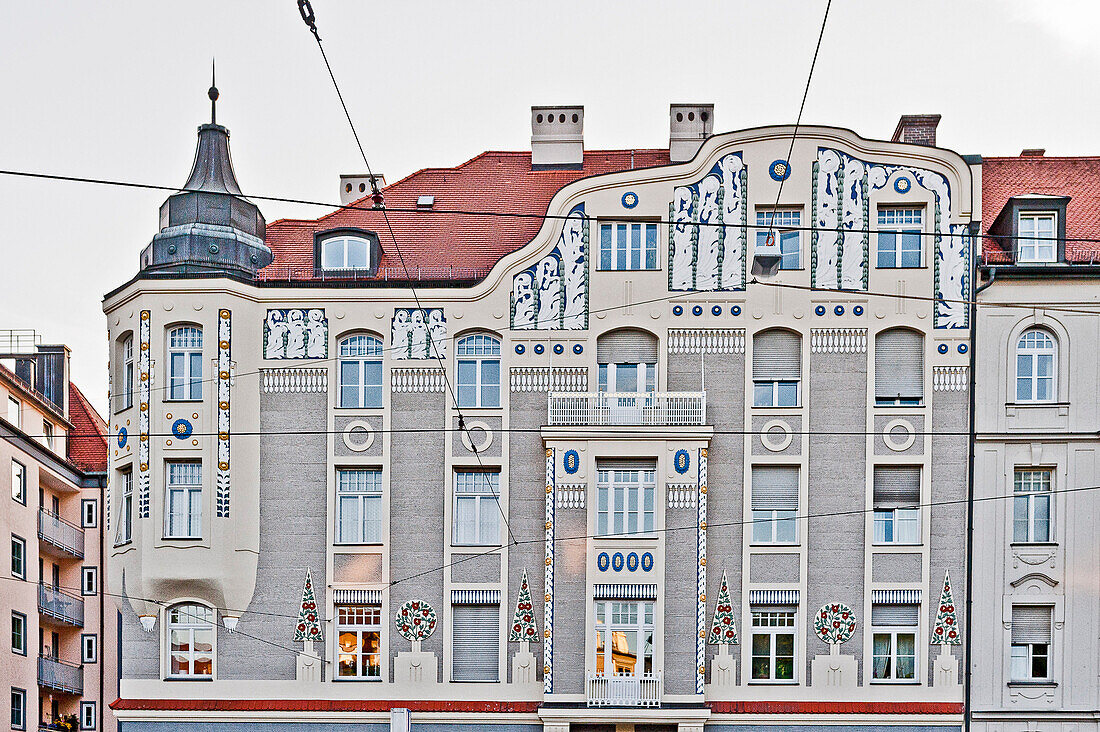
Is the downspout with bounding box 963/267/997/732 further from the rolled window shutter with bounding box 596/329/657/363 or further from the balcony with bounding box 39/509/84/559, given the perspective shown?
the balcony with bounding box 39/509/84/559

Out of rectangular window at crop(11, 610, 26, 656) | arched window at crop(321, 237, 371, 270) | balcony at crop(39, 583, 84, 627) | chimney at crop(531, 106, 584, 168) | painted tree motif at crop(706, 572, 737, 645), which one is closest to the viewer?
painted tree motif at crop(706, 572, 737, 645)

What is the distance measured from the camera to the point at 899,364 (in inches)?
1518

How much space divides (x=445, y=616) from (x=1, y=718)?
2054 centimetres

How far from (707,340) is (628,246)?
2.88 meters

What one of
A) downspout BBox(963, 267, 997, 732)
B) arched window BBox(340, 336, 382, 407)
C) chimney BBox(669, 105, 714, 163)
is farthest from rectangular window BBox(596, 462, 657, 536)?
chimney BBox(669, 105, 714, 163)

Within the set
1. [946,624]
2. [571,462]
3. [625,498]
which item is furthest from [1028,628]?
[571,462]

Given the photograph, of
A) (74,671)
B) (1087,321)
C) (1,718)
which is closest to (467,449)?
(1087,321)

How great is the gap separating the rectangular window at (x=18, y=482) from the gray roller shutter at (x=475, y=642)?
2162cm

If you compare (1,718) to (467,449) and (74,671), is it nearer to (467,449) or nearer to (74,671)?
(74,671)

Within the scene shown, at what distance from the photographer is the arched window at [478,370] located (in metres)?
38.9

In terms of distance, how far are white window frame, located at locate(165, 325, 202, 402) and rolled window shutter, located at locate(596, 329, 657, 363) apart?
30.6ft

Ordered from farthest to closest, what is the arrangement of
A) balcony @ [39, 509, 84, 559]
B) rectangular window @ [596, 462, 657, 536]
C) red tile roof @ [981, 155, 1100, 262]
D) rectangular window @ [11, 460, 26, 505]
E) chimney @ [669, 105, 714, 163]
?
balcony @ [39, 509, 84, 559]
rectangular window @ [11, 460, 26, 505]
chimney @ [669, 105, 714, 163]
red tile roof @ [981, 155, 1100, 262]
rectangular window @ [596, 462, 657, 536]

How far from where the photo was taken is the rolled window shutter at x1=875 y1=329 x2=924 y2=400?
3850 centimetres

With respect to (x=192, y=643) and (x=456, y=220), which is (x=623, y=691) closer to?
(x=192, y=643)
